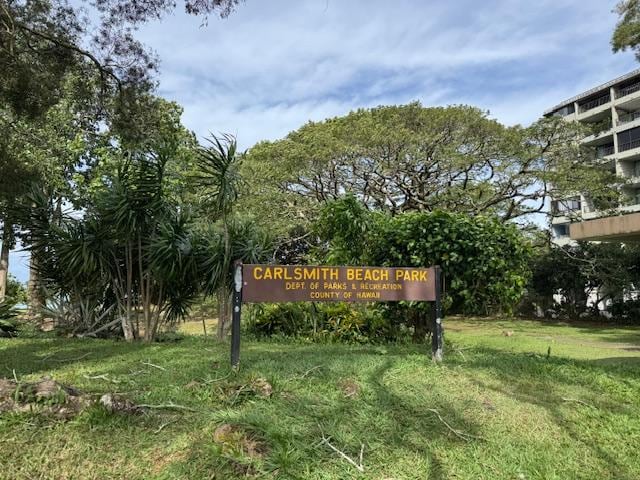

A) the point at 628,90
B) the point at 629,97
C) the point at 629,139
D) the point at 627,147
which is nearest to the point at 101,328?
the point at 627,147

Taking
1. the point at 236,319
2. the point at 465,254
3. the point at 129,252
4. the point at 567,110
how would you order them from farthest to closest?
the point at 567,110, the point at 129,252, the point at 465,254, the point at 236,319

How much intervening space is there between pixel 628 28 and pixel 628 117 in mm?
33581

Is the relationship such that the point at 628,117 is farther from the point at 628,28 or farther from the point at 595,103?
the point at 628,28

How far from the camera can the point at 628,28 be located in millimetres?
11047

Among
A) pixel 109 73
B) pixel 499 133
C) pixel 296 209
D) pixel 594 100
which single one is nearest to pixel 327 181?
pixel 296 209

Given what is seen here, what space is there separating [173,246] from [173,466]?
5149mm

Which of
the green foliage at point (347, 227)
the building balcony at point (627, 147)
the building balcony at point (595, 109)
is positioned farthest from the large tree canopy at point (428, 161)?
the building balcony at point (595, 109)

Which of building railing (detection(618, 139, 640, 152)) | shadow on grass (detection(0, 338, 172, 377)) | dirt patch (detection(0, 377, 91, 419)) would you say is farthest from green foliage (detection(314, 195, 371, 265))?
building railing (detection(618, 139, 640, 152))

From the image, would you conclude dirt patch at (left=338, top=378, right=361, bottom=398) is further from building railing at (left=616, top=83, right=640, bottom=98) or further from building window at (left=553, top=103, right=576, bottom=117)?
building window at (left=553, top=103, right=576, bottom=117)

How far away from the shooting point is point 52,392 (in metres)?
3.28

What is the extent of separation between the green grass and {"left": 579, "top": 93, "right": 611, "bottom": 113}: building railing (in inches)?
1661

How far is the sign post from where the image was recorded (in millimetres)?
4957

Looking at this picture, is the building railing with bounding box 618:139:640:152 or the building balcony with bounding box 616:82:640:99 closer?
the building railing with bounding box 618:139:640:152

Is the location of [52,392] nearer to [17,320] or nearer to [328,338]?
[328,338]
